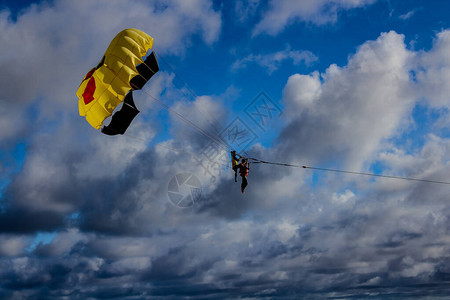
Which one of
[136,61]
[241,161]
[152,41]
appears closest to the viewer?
[136,61]

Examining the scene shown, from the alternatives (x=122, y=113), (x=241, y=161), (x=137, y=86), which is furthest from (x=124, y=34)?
(x=241, y=161)

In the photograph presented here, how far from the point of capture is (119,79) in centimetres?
2253

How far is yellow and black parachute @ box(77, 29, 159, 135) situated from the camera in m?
22.5

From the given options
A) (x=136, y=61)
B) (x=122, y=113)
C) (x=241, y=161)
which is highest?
(x=136, y=61)

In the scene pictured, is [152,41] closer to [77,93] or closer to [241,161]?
[77,93]

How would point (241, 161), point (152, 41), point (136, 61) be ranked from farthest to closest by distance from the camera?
point (241, 161) < point (152, 41) < point (136, 61)

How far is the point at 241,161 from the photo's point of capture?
25766 millimetres

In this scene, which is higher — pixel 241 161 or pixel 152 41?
pixel 152 41

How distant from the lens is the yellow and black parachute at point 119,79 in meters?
22.5

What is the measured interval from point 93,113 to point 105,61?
12.3 feet

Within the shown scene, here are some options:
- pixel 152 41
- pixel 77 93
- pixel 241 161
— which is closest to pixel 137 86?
pixel 152 41

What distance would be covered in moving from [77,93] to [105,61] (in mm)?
3773

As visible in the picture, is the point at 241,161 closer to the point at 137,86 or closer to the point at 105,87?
the point at 137,86

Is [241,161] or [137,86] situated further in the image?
[241,161]
